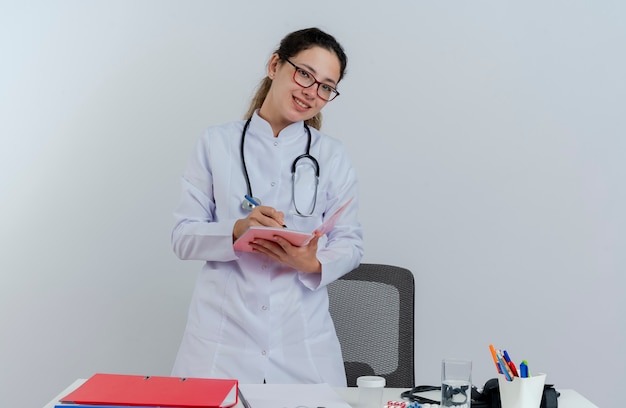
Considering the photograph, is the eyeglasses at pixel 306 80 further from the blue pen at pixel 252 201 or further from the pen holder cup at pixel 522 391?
the pen holder cup at pixel 522 391

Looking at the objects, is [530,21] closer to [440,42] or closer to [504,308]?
[440,42]

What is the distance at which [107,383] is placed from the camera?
151cm

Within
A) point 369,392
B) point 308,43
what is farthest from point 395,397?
point 308,43

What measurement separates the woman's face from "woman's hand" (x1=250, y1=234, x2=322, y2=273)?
1.20 ft

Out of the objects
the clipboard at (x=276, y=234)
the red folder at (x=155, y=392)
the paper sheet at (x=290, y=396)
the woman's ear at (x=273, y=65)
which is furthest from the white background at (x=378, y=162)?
the red folder at (x=155, y=392)

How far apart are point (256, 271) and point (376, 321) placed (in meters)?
0.56

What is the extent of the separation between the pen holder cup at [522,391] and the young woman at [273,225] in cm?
55

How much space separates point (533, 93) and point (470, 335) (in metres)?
0.99

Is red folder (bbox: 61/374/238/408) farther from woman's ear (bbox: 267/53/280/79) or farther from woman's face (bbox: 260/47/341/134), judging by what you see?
woman's ear (bbox: 267/53/280/79)

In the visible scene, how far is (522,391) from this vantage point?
1.50 meters

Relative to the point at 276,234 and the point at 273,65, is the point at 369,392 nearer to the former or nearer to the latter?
the point at 276,234

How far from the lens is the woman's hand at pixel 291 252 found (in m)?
1.84

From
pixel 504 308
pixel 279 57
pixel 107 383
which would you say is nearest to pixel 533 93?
pixel 504 308

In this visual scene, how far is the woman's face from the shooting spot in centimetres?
202
